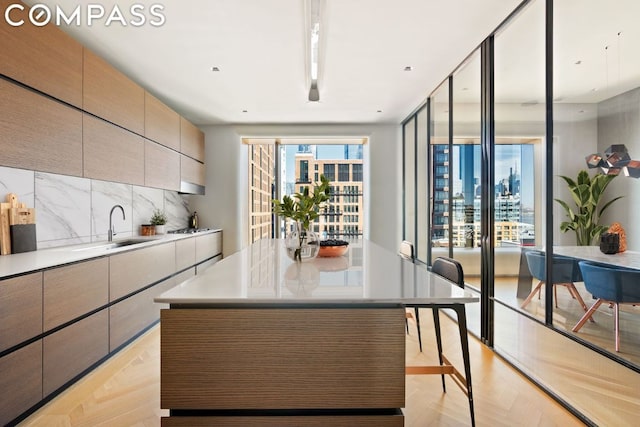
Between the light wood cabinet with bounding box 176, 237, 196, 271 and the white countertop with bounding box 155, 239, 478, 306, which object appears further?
the light wood cabinet with bounding box 176, 237, 196, 271

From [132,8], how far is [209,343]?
252cm

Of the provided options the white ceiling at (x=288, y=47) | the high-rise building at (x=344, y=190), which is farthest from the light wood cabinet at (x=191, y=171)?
the high-rise building at (x=344, y=190)

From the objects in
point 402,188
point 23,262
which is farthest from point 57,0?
point 402,188

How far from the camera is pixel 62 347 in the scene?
2.29 m

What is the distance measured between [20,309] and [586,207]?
10.4 ft

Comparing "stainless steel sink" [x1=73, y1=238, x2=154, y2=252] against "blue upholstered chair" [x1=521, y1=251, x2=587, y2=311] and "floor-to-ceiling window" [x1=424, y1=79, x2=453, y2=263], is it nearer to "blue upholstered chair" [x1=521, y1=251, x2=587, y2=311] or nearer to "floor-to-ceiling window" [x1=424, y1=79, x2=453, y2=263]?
"floor-to-ceiling window" [x1=424, y1=79, x2=453, y2=263]

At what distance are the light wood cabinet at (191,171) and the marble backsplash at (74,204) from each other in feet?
1.81

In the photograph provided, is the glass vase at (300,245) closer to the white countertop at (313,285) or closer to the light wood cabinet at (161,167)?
the white countertop at (313,285)

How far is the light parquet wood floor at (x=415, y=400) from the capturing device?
2.04 m

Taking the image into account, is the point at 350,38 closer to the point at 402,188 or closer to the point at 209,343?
the point at 209,343

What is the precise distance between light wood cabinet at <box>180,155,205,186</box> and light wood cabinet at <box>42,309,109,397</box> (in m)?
2.66

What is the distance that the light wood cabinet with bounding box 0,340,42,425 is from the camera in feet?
6.09

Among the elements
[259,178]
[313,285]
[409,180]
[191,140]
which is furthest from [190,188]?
[313,285]

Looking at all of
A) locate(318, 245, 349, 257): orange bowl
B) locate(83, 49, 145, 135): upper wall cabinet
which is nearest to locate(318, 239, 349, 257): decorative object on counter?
locate(318, 245, 349, 257): orange bowl
